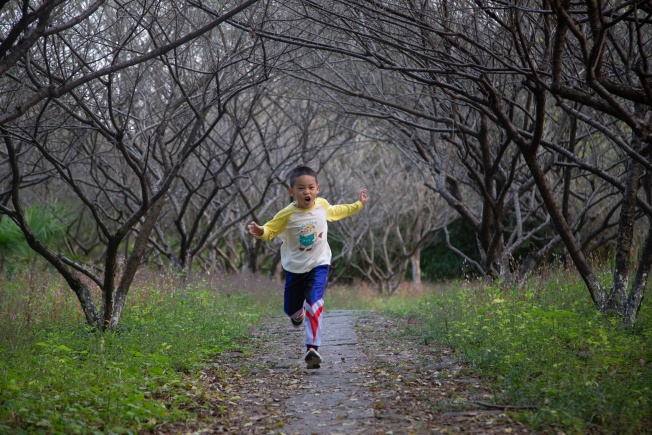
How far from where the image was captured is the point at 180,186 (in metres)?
20.1

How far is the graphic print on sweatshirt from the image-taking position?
6871mm

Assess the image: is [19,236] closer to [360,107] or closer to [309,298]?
[360,107]

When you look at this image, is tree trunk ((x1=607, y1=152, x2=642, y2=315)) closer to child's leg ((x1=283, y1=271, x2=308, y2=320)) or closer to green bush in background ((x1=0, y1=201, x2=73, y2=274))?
child's leg ((x1=283, y1=271, x2=308, y2=320))

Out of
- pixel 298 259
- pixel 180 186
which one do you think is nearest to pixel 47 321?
pixel 298 259

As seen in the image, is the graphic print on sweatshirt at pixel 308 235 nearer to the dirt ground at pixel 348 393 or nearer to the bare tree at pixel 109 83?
the dirt ground at pixel 348 393

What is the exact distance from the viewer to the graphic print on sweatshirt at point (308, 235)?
6.87 metres

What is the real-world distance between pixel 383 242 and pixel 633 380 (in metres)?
20.6

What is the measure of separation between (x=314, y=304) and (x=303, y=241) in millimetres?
681

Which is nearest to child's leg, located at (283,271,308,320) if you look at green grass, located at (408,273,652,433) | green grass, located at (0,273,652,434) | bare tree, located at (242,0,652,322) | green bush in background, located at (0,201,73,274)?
green grass, located at (0,273,652,434)

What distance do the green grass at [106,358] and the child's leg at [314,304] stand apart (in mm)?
1064

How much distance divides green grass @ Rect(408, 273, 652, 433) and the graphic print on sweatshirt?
5.85 ft

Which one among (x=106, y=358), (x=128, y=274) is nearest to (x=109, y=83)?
(x=128, y=274)

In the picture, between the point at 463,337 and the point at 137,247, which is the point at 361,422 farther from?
the point at 137,247

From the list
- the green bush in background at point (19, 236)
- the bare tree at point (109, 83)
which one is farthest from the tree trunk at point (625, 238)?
the green bush in background at point (19, 236)
